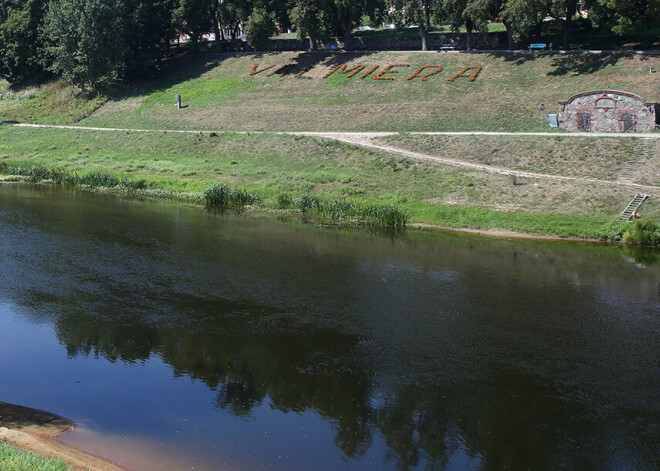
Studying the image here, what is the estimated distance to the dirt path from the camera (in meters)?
17.2

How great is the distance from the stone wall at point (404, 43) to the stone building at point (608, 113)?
25.0 meters

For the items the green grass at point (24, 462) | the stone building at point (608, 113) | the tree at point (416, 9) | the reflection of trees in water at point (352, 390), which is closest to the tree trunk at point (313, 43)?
the tree at point (416, 9)

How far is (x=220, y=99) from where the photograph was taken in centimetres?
7675

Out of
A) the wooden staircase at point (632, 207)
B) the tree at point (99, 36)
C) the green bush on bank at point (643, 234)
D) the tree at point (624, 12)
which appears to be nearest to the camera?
the green bush on bank at point (643, 234)

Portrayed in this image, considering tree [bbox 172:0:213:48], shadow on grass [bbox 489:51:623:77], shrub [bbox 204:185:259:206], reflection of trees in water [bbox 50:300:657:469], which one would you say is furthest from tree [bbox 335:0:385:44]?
reflection of trees in water [bbox 50:300:657:469]

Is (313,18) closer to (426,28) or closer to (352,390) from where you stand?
(426,28)

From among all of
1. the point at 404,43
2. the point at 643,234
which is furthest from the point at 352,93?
the point at 643,234

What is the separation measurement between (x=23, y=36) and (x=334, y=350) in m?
81.7

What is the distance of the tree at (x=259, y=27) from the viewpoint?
8162cm

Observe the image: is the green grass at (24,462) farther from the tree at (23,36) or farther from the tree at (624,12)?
the tree at (23,36)

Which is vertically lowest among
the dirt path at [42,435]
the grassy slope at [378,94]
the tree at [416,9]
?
the dirt path at [42,435]

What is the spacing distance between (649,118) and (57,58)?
6702cm

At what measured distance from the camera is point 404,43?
278 ft

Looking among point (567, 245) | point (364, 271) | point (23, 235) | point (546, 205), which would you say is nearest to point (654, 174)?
point (546, 205)
